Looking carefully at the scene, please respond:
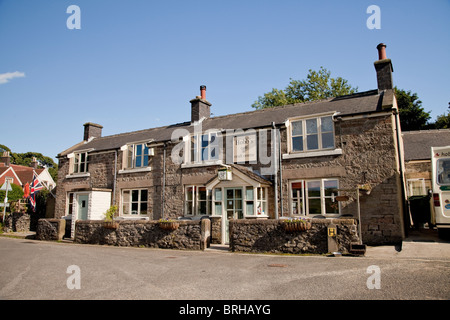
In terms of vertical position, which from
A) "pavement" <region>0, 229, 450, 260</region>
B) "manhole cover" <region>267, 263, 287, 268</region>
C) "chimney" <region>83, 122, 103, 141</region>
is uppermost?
"chimney" <region>83, 122, 103, 141</region>

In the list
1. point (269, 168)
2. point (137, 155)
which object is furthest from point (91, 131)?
point (269, 168)

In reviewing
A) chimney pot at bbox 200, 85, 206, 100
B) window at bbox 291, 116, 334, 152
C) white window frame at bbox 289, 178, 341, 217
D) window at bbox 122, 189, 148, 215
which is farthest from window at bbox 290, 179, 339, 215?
chimney pot at bbox 200, 85, 206, 100

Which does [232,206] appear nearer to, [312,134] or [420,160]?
[312,134]

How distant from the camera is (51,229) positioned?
58.4ft

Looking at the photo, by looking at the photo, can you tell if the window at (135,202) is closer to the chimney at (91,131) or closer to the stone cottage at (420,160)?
the chimney at (91,131)

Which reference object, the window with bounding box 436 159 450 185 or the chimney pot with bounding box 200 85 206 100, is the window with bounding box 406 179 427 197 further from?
the chimney pot with bounding box 200 85 206 100

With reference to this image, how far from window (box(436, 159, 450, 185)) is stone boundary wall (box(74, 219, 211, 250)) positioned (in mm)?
8440

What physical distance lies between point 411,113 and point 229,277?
33.9 meters

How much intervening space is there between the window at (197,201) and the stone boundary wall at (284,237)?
4626 millimetres

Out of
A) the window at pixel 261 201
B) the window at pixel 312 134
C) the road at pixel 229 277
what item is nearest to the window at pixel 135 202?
the window at pixel 261 201

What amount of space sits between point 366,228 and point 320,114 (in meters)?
5.25

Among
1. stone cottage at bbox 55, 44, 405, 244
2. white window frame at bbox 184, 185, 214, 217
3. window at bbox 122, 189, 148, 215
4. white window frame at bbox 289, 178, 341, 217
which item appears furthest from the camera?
window at bbox 122, 189, 148, 215

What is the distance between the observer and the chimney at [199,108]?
797 inches

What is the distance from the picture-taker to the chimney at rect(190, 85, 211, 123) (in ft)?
66.4
